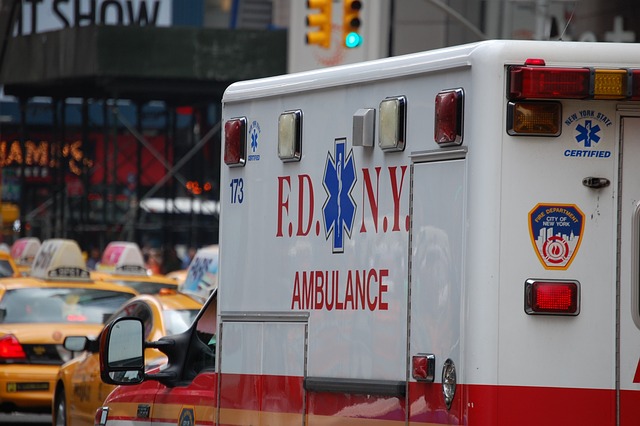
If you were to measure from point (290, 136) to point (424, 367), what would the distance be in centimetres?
145

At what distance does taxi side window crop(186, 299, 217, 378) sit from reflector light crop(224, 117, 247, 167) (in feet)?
→ 2.59

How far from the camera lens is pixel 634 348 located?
5.23 metres

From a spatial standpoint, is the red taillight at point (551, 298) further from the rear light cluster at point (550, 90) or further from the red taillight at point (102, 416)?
the red taillight at point (102, 416)

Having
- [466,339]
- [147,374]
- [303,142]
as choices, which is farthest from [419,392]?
[147,374]

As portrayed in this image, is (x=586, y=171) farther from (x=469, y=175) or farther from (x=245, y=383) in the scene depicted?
(x=245, y=383)

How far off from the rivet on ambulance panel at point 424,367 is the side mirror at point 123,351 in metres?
2.13

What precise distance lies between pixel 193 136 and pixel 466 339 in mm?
43642

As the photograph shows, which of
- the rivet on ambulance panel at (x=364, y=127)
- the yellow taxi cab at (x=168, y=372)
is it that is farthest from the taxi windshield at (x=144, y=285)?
the rivet on ambulance panel at (x=364, y=127)

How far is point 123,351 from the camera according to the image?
7.25 metres

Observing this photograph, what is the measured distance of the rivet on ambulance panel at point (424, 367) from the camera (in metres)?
5.34

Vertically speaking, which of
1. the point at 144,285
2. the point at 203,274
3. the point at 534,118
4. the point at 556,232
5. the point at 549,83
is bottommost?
the point at 144,285

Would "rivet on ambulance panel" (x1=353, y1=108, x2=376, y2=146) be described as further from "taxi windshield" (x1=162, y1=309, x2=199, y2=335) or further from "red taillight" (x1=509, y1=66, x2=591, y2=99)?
"taxi windshield" (x1=162, y1=309, x2=199, y2=335)

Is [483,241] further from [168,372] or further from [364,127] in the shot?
[168,372]

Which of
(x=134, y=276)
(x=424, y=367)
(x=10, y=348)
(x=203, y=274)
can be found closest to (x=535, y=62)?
(x=424, y=367)
